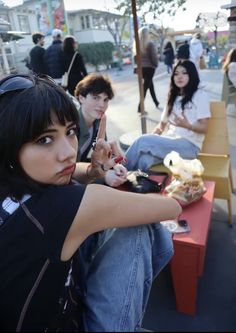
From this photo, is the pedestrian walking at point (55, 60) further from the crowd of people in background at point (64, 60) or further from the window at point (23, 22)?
the window at point (23, 22)

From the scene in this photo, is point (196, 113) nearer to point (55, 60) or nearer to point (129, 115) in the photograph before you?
point (55, 60)

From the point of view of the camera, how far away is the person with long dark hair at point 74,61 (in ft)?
14.5

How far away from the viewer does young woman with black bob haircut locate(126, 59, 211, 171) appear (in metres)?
2.66

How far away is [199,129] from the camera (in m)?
2.67

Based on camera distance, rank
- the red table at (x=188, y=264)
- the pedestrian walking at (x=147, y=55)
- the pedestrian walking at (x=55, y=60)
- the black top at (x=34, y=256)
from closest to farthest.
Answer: the black top at (x=34, y=256), the red table at (x=188, y=264), the pedestrian walking at (x=55, y=60), the pedestrian walking at (x=147, y=55)

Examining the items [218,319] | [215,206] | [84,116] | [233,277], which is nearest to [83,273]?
[218,319]

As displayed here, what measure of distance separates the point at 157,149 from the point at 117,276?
187 cm

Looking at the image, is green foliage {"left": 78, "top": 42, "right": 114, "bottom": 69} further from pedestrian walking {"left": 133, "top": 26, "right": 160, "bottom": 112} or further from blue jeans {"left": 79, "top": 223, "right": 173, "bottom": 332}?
blue jeans {"left": 79, "top": 223, "right": 173, "bottom": 332}

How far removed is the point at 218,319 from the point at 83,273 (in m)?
0.97

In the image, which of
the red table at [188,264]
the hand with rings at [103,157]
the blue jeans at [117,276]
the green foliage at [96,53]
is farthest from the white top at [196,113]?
the green foliage at [96,53]

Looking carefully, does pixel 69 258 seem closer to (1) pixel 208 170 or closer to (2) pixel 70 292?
(2) pixel 70 292

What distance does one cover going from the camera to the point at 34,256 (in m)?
0.75

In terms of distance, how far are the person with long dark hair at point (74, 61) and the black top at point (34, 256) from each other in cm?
413

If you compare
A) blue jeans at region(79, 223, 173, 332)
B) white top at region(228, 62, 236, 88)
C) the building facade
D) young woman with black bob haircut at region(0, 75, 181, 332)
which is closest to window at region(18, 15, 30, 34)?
the building facade
